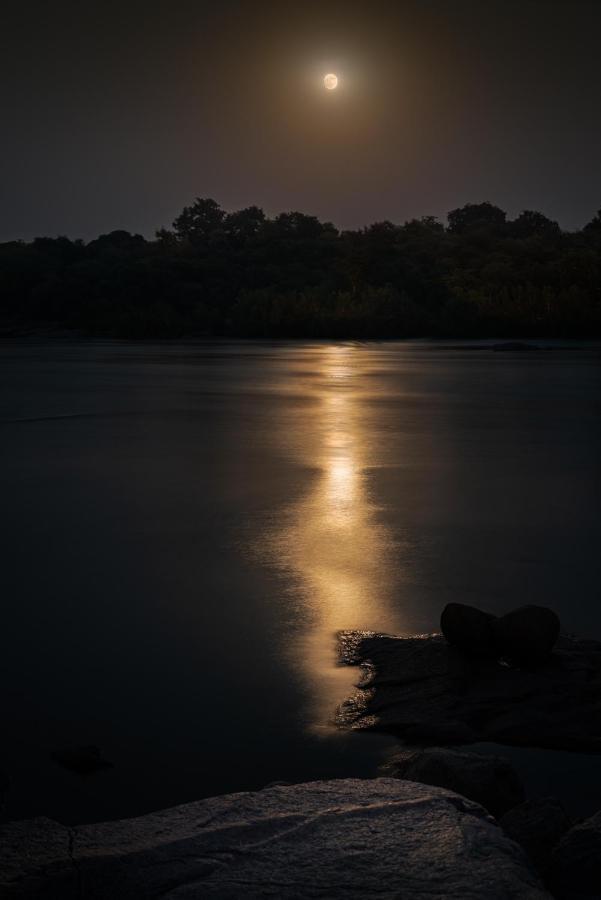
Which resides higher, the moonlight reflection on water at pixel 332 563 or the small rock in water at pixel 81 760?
the moonlight reflection on water at pixel 332 563

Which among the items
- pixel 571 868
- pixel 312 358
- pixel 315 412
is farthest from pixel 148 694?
pixel 312 358

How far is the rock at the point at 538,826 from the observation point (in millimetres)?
2594

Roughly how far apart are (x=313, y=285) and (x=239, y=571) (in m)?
76.9

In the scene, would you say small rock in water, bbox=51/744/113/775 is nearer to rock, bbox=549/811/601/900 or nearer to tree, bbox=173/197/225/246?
rock, bbox=549/811/601/900

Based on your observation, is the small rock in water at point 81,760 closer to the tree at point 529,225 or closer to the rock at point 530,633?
the rock at point 530,633

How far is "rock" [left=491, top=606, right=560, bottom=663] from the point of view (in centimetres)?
409

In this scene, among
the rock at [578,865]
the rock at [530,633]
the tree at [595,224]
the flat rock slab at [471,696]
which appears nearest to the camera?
the rock at [578,865]

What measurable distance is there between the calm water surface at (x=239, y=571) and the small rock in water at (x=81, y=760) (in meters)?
0.05

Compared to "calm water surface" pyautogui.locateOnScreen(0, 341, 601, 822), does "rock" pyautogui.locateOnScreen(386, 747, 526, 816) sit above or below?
above

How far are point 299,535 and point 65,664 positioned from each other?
2.67 m

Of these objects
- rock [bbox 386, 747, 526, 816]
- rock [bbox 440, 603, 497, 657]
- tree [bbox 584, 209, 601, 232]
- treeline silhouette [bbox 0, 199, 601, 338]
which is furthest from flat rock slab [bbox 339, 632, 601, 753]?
tree [bbox 584, 209, 601, 232]

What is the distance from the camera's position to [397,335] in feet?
196

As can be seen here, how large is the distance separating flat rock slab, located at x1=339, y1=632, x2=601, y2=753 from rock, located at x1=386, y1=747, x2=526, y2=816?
0.49 metres

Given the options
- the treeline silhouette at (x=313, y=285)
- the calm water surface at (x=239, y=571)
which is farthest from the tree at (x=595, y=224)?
the calm water surface at (x=239, y=571)
